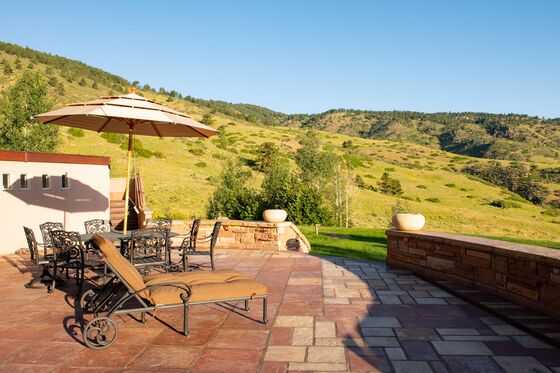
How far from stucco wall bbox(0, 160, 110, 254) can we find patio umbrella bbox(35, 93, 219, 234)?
9.52 ft

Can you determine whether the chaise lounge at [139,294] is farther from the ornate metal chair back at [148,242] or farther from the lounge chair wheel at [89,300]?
the ornate metal chair back at [148,242]

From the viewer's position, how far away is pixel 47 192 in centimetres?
924

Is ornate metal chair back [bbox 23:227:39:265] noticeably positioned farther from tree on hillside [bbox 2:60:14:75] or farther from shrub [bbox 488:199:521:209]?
tree on hillside [bbox 2:60:14:75]

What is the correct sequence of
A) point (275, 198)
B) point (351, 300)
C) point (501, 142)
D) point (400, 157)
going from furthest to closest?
point (501, 142) < point (400, 157) < point (275, 198) < point (351, 300)

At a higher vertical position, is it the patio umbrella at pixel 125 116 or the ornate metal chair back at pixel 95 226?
the patio umbrella at pixel 125 116

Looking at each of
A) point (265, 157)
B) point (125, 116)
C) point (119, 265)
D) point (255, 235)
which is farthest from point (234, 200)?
point (265, 157)

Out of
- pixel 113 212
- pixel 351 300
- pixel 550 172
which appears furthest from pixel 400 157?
pixel 351 300

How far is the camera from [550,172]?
52.8m

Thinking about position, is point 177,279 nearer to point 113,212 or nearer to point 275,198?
point 113,212

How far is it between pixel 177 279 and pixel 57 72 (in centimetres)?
5529

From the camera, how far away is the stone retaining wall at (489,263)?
15.1 feet

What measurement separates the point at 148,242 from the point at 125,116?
83.6 inches

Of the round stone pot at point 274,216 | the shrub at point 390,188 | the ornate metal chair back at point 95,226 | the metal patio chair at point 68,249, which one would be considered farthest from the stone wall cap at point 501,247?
the shrub at point 390,188

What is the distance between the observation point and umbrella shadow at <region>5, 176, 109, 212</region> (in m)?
8.89
